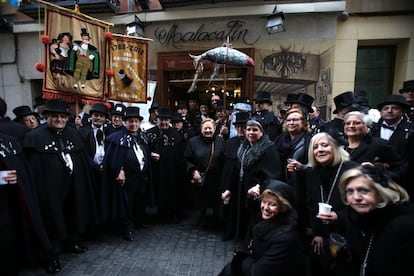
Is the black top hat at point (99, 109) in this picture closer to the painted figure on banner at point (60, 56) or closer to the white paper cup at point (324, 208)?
the painted figure on banner at point (60, 56)

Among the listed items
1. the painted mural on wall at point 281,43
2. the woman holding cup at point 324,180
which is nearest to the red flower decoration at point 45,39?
the woman holding cup at point 324,180

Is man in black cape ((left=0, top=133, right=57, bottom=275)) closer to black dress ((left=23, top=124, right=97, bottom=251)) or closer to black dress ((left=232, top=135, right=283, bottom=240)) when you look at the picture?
black dress ((left=23, top=124, right=97, bottom=251))

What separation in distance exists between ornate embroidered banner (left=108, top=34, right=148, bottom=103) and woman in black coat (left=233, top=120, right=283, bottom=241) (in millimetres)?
2896

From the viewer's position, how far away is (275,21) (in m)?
7.98

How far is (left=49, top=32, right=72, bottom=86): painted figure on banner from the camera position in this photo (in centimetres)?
446

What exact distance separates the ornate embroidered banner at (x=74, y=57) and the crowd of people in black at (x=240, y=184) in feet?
1.63

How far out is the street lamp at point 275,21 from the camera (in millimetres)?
7898

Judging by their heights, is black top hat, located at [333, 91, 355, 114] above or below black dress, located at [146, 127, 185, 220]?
above

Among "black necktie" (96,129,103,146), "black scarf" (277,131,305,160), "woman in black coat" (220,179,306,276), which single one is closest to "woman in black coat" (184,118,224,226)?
"black scarf" (277,131,305,160)

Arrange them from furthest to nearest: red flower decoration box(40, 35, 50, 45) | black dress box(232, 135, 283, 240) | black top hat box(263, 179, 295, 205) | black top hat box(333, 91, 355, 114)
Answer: black top hat box(333, 91, 355, 114), red flower decoration box(40, 35, 50, 45), black dress box(232, 135, 283, 240), black top hat box(263, 179, 295, 205)

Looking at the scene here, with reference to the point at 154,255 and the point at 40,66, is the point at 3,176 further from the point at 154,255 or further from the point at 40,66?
the point at 154,255

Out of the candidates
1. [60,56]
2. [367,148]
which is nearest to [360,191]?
[367,148]

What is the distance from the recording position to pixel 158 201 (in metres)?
5.33

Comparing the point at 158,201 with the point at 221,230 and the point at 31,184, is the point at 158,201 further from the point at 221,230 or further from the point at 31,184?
the point at 31,184
